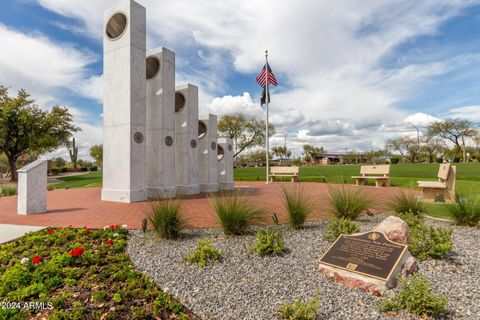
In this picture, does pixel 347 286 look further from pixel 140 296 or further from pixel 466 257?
pixel 140 296

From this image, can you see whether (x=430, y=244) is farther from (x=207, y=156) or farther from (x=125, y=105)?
(x=207, y=156)

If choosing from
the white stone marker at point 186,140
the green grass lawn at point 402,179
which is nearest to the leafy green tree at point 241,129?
the green grass lawn at point 402,179

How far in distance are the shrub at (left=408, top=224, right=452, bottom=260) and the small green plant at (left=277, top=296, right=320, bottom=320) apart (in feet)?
7.08

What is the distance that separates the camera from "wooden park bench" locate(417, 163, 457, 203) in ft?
28.3

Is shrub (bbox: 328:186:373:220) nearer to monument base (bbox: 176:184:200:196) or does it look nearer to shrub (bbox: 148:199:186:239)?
shrub (bbox: 148:199:186:239)

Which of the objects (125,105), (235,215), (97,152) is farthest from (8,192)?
(97,152)

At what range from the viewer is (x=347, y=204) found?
588cm

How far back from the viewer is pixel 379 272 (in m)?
3.45

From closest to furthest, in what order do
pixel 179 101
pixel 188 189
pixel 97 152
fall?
pixel 188 189 → pixel 179 101 → pixel 97 152

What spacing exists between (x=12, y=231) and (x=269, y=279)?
524 centimetres

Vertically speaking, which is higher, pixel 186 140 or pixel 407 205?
pixel 186 140

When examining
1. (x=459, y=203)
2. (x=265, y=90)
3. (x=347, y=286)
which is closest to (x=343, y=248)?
(x=347, y=286)

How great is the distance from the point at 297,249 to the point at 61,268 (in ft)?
11.0

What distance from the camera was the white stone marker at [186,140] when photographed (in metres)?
11.9
